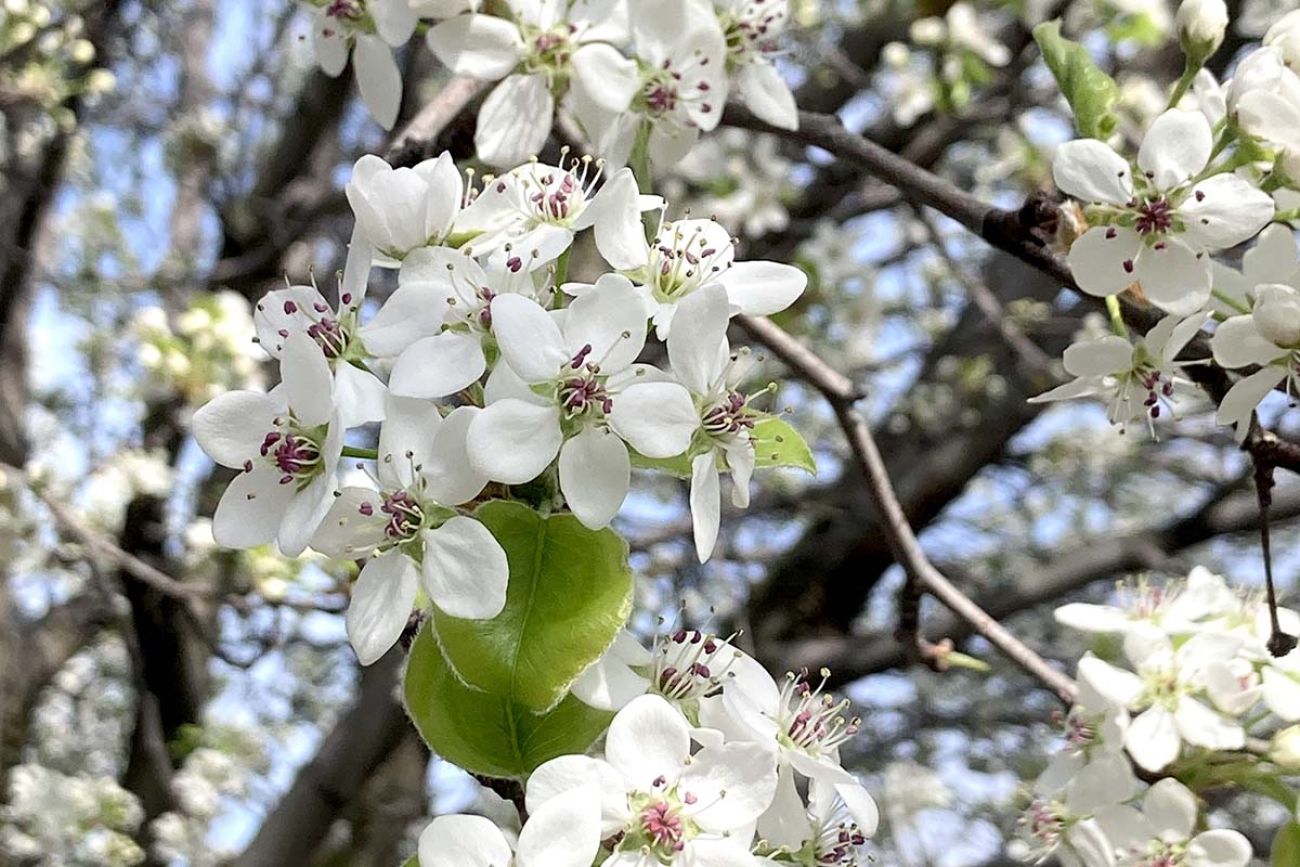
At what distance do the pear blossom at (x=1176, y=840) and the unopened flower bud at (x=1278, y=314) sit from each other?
38cm

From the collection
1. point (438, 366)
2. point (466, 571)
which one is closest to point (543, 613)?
point (466, 571)

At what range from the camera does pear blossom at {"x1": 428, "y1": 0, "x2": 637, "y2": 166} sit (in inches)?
39.6

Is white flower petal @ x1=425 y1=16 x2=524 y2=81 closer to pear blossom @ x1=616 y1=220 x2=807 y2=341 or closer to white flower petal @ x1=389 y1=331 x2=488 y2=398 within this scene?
pear blossom @ x1=616 y1=220 x2=807 y2=341

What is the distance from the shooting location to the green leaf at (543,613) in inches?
24.2

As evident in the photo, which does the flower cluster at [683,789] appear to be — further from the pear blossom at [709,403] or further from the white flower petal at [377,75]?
the white flower petal at [377,75]

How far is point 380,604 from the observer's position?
25.8 inches

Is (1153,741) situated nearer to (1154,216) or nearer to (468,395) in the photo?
(1154,216)

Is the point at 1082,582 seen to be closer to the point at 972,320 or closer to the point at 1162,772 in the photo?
the point at 972,320

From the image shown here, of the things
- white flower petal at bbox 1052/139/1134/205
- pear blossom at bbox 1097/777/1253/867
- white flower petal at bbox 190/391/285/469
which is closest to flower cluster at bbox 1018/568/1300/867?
pear blossom at bbox 1097/777/1253/867

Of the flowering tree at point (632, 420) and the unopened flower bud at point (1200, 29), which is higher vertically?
the unopened flower bud at point (1200, 29)

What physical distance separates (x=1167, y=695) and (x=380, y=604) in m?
0.70

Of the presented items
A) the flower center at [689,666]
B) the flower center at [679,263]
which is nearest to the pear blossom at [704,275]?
the flower center at [679,263]

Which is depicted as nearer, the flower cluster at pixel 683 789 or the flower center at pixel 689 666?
the flower cluster at pixel 683 789

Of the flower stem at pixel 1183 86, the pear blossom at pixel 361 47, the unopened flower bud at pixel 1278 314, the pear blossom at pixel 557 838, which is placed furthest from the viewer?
the pear blossom at pixel 361 47
